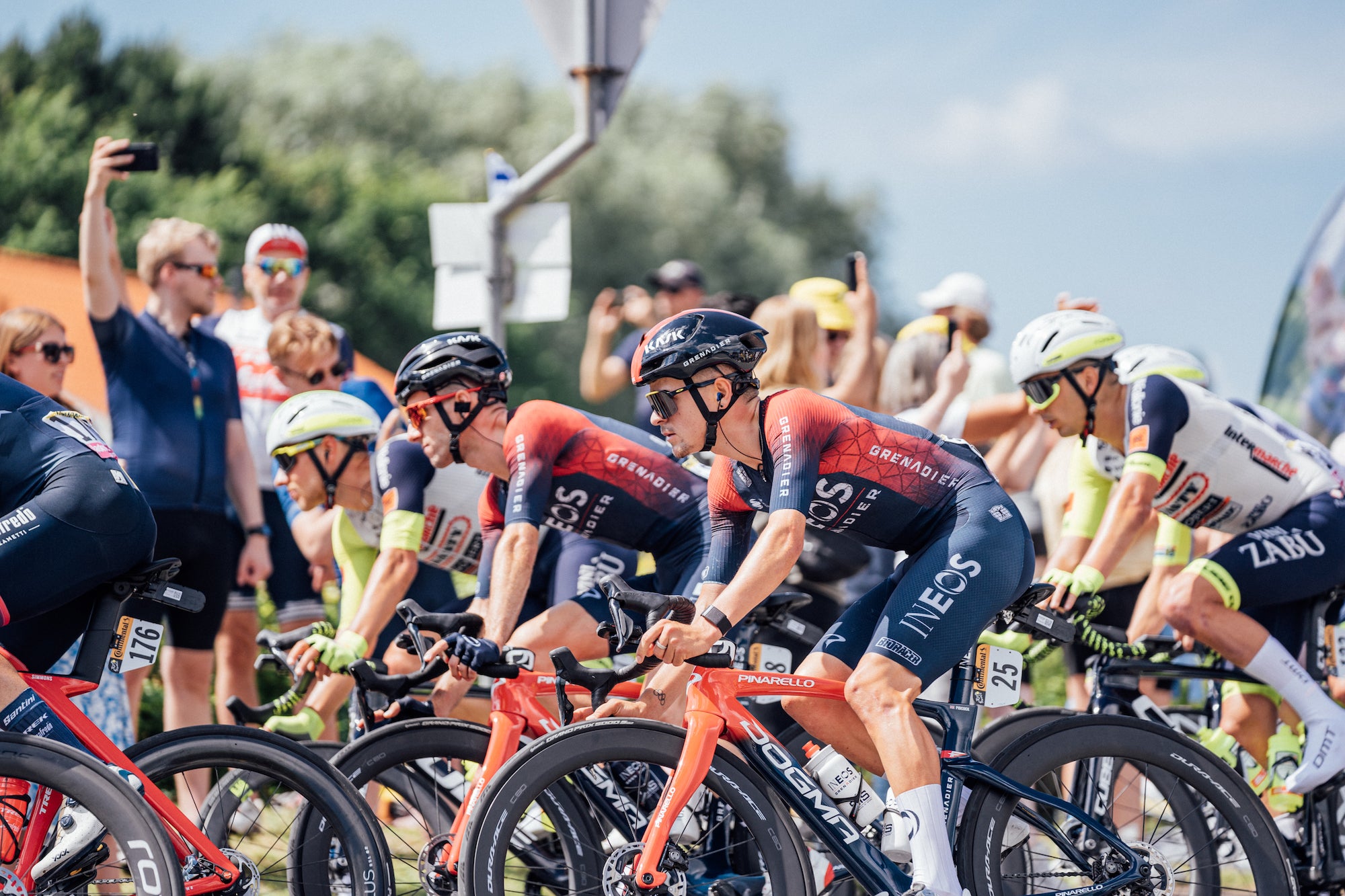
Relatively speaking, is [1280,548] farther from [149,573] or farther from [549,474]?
[149,573]

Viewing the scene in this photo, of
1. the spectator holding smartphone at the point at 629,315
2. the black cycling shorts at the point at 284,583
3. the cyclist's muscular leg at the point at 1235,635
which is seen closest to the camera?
the cyclist's muscular leg at the point at 1235,635

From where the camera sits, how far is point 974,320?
8.02 m

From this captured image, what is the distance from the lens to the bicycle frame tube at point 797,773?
4047 mm

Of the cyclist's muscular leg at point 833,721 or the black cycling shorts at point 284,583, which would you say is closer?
the cyclist's muscular leg at point 833,721

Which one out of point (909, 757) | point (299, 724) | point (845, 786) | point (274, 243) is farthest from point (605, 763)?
point (274, 243)

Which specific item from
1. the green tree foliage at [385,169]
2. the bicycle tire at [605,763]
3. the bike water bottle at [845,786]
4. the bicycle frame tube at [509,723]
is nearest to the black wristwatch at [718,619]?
the bicycle tire at [605,763]

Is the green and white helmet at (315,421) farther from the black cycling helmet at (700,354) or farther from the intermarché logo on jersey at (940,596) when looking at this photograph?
the intermarché logo on jersey at (940,596)

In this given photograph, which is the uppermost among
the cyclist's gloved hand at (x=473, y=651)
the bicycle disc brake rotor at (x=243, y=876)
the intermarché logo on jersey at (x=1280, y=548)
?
the intermarché logo on jersey at (x=1280, y=548)

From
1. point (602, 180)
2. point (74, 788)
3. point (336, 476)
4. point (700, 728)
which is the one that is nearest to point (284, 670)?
point (336, 476)

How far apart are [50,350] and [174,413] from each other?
61cm

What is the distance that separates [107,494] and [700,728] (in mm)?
1880

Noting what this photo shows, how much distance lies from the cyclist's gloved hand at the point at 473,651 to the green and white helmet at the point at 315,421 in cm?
149

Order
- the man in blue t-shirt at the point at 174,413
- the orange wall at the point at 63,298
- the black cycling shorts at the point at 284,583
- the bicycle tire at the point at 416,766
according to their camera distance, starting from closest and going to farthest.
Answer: the bicycle tire at the point at 416,766, the man in blue t-shirt at the point at 174,413, the black cycling shorts at the point at 284,583, the orange wall at the point at 63,298

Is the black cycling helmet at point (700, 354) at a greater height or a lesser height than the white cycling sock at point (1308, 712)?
greater
